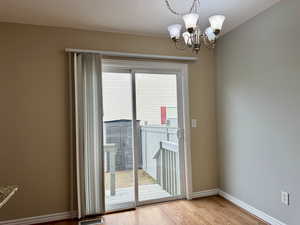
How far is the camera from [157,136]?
3232 mm

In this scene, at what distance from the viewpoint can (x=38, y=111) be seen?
2.67m

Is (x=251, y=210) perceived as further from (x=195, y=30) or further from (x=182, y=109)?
(x=195, y=30)

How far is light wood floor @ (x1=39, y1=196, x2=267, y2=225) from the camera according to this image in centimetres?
255

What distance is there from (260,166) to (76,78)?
2.54m

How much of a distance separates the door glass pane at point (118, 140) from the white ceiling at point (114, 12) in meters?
0.72

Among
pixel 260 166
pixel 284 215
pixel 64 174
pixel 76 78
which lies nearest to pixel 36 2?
pixel 76 78

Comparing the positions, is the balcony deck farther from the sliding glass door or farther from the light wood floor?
the light wood floor

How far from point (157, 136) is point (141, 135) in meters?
0.26

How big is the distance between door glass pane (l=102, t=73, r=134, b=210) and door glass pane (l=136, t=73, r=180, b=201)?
150mm

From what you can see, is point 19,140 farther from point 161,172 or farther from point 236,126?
point 236,126

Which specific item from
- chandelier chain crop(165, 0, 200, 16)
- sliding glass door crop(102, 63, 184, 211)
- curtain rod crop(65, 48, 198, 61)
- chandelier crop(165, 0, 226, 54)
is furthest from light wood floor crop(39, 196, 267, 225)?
chandelier chain crop(165, 0, 200, 16)

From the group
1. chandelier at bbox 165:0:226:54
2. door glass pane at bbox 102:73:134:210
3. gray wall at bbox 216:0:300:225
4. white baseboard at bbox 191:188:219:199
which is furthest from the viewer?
white baseboard at bbox 191:188:219:199

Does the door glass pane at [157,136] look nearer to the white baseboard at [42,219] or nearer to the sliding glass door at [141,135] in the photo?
the sliding glass door at [141,135]

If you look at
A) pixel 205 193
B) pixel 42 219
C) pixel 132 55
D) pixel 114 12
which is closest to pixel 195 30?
pixel 114 12
